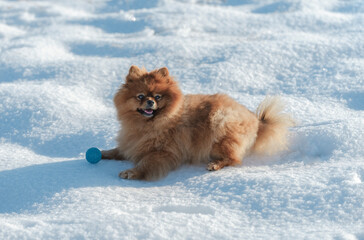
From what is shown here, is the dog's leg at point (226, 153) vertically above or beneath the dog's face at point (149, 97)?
beneath

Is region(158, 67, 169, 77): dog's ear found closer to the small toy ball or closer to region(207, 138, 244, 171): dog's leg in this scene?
region(207, 138, 244, 171): dog's leg

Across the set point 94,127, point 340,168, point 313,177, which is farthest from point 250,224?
point 94,127

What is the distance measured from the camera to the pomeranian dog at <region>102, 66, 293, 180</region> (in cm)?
370

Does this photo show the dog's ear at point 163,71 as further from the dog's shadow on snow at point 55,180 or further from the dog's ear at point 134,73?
the dog's shadow on snow at point 55,180

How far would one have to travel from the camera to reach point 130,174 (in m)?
3.43

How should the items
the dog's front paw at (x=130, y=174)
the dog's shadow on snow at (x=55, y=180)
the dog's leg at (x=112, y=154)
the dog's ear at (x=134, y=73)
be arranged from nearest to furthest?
the dog's shadow on snow at (x=55, y=180) < the dog's front paw at (x=130, y=174) < the dog's ear at (x=134, y=73) < the dog's leg at (x=112, y=154)

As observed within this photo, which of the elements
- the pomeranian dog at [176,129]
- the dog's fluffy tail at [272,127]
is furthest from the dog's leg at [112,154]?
the dog's fluffy tail at [272,127]

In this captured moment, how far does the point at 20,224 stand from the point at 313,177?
2.15m

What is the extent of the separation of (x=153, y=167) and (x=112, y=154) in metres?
0.60

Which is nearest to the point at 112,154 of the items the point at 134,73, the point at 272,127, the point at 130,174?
the point at 130,174

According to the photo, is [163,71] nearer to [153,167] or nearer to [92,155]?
[153,167]

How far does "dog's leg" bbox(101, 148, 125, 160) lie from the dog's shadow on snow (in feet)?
0.36

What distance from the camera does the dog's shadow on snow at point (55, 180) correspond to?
2982 mm

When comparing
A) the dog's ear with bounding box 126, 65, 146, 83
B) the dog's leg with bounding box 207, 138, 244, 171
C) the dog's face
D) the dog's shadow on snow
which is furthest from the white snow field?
the dog's ear with bounding box 126, 65, 146, 83
